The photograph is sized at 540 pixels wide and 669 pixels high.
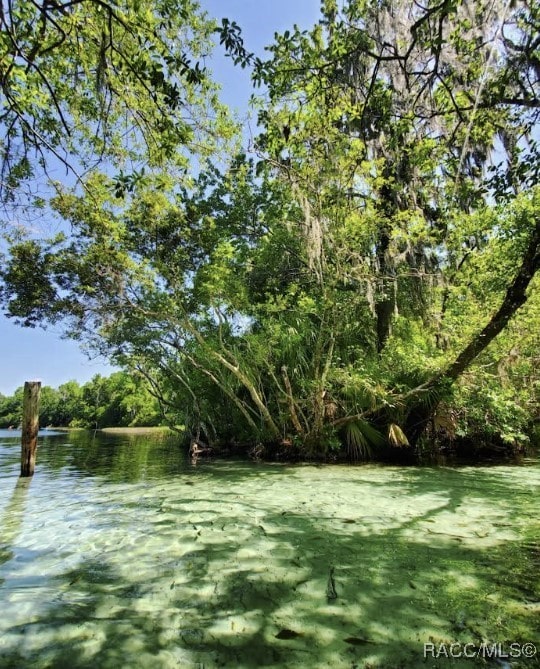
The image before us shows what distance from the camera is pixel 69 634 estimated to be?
211 centimetres

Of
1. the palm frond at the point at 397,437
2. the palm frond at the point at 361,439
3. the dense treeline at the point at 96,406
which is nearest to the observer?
the palm frond at the point at 397,437

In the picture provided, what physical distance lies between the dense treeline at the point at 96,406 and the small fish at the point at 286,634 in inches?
1519

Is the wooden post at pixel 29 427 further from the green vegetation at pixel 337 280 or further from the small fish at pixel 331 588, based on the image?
the small fish at pixel 331 588

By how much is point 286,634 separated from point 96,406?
66145 millimetres

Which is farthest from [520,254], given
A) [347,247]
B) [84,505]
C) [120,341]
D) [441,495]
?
[120,341]

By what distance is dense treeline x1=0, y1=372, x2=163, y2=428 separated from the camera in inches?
1953

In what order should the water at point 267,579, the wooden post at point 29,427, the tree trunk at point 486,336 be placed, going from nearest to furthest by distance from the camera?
1. the water at point 267,579
2. the tree trunk at point 486,336
3. the wooden post at point 29,427

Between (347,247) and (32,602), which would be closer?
(32,602)

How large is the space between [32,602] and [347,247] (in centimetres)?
803

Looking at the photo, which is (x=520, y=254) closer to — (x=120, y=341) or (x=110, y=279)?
(x=110, y=279)

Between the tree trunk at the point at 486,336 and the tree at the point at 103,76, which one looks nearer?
the tree at the point at 103,76

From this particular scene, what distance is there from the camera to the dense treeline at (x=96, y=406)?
49.6 metres

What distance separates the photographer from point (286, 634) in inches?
82.1

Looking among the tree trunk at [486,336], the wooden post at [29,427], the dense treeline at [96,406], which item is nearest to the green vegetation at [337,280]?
the tree trunk at [486,336]
